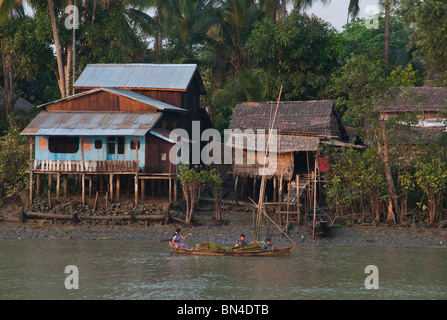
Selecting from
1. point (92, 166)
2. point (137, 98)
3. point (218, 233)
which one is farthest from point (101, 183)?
point (218, 233)

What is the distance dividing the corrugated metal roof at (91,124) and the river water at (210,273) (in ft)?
17.9

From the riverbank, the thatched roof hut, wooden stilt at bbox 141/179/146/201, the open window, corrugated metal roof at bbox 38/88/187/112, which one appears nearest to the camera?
the riverbank

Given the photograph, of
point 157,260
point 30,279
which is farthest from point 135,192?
point 30,279

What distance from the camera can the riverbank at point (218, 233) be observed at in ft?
80.0

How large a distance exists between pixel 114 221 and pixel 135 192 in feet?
5.40

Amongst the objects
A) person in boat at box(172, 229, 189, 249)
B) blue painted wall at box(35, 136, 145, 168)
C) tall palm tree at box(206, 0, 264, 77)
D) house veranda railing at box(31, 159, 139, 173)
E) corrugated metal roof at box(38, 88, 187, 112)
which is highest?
tall palm tree at box(206, 0, 264, 77)

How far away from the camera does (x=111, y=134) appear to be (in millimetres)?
26828

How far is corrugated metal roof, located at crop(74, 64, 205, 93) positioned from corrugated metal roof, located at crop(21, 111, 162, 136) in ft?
8.77

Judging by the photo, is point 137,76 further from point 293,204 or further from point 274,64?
point 293,204

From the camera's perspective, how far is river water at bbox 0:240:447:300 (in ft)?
55.8

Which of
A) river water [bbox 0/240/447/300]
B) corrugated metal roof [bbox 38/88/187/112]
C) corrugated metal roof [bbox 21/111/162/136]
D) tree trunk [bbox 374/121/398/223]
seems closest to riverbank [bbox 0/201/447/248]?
tree trunk [bbox 374/121/398/223]

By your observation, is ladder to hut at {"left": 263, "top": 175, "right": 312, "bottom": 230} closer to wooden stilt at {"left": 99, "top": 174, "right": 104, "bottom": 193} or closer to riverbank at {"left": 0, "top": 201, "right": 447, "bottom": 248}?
riverbank at {"left": 0, "top": 201, "right": 447, "bottom": 248}
